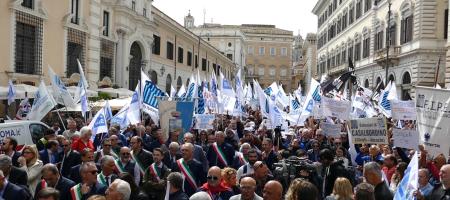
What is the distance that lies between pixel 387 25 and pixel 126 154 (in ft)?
122

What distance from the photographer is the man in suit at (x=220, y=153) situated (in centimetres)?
1052

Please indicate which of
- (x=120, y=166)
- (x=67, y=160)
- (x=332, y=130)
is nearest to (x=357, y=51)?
(x=332, y=130)

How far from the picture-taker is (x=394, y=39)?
40.8 metres

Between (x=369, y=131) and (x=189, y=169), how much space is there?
11.9 ft

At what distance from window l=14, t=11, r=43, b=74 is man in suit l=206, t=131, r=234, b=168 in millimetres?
14189

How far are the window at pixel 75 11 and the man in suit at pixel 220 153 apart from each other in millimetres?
17758

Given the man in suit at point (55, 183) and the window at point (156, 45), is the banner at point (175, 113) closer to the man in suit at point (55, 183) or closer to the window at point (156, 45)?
the man in suit at point (55, 183)

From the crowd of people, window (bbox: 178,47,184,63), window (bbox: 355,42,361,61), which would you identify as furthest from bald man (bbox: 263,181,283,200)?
window (bbox: 355,42,361,61)

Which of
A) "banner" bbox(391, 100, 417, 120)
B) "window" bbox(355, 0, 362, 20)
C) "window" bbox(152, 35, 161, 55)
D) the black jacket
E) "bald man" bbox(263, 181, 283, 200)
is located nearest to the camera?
"bald man" bbox(263, 181, 283, 200)

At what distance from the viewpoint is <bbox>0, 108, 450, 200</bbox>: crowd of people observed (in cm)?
585

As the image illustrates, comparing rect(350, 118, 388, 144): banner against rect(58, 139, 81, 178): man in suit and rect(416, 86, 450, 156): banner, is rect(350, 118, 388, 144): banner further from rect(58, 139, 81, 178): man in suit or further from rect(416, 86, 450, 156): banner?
rect(58, 139, 81, 178): man in suit

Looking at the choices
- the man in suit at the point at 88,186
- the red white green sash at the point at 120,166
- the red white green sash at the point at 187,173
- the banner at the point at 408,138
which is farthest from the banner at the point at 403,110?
the man in suit at the point at 88,186

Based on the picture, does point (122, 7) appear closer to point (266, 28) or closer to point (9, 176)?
point (9, 176)

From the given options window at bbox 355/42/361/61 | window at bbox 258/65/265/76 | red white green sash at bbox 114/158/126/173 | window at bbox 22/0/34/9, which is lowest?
red white green sash at bbox 114/158/126/173
